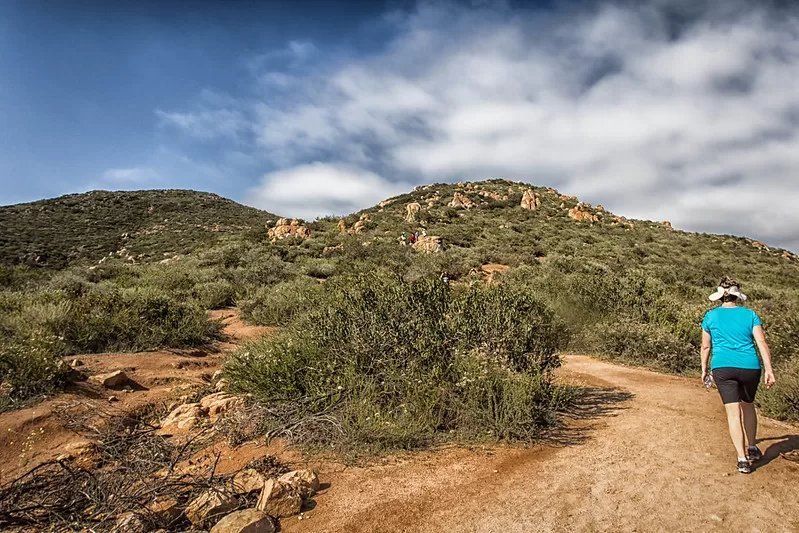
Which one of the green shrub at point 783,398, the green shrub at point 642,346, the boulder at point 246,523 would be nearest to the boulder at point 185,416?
the boulder at point 246,523

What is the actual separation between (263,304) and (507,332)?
319 inches

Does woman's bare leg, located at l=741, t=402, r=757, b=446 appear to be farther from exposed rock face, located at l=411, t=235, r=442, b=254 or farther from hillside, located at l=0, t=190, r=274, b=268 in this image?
hillside, located at l=0, t=190, r=274, b=268

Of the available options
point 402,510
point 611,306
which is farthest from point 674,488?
point 611,306

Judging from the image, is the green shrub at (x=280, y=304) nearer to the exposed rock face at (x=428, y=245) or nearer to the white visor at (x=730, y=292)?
the white visor at (x=730, y=292)

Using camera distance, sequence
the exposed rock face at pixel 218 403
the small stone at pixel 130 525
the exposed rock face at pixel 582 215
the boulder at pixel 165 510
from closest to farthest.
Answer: the small stone at pixel 130 525 → the boulder at pixel 165 510 → the exposed rock face at pixel 218 403 → the exposed rock face at pixel 582 215

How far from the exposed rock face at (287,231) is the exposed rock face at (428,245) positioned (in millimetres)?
7896

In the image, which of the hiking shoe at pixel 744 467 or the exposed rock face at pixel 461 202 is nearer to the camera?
the hiking shoe at pixel 744 467

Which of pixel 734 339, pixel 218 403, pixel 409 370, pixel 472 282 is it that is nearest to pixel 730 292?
pixel 734 339

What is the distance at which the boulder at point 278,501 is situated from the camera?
3.09 metres

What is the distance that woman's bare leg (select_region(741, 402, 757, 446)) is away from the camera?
3883mm

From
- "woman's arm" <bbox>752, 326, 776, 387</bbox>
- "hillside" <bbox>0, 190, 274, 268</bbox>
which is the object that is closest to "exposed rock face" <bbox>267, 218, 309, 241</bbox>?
"hillside" <bbox>0, 190, 274, 268</bbox>

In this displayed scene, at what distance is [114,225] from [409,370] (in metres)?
45.7

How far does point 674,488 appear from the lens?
3.46 meters

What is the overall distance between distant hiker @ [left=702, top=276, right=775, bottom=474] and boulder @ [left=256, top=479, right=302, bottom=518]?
3860 millimetres
